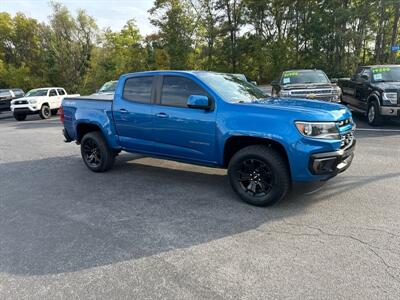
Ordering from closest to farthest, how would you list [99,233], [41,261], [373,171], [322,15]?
[41,261]
[99,233]
[373,171]
[322,15]

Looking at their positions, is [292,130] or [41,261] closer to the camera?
[41,261]

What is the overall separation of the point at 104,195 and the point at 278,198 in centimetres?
266

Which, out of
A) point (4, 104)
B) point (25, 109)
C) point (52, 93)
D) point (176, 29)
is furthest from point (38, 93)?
point (176, 29)

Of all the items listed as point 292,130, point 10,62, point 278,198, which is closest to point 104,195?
point 278,198

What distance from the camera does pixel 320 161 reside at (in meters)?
4.05

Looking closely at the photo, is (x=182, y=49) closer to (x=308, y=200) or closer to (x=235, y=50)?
(x=235, y=50)

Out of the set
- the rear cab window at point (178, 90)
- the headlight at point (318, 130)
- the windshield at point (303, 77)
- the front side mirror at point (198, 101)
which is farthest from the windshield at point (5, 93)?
the headlight at point (318, 130)

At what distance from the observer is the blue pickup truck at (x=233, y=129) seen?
161 inches

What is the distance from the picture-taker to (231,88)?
16.7ft

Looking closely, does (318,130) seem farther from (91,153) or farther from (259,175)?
(91,153)

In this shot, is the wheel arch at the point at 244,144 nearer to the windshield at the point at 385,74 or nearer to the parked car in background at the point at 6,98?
the windshield at the point at 385,74

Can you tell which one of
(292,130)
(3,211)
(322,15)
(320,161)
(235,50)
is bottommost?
(3,211)

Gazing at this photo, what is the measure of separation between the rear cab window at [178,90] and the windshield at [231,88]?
18 cm

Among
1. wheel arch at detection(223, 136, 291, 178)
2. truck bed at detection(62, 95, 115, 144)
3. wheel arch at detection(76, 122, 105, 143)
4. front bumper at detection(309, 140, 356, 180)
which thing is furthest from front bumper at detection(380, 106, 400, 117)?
wheel arch at detection(76, 122, 105, 143)
